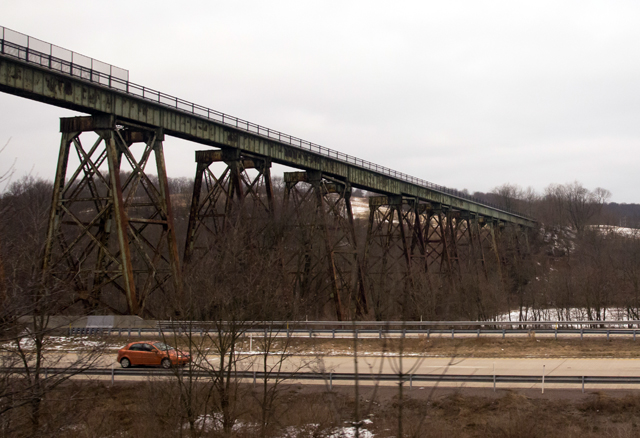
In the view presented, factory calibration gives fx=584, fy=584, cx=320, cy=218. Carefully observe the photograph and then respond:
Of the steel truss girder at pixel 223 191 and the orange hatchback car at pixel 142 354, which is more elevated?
the steel truss girder at pixel 223 191

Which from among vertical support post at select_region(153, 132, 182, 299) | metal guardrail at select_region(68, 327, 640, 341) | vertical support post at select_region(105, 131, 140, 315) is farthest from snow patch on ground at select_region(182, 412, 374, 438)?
vertical support post at select_region(153, 132, 182, 299)

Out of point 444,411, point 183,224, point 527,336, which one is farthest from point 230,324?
point 183,224

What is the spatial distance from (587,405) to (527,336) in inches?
406

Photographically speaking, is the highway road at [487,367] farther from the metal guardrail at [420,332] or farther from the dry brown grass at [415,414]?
the metal guardrail at [420,332]

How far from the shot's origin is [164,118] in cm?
2420

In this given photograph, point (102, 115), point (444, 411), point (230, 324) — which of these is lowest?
point (444, 411)

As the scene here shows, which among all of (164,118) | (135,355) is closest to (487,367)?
(135,355)

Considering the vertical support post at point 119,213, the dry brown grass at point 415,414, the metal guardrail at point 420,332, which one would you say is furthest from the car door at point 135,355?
the dry brown grass at point 415,414

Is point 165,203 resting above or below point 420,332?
above

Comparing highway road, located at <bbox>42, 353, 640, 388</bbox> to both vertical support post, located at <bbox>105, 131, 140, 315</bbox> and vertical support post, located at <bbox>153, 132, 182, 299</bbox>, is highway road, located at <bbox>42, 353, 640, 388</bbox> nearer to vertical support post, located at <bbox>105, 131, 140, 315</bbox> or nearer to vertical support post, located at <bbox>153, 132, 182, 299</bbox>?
vertical support post, located at <bbox>105, 131, 140, 315</bbox>

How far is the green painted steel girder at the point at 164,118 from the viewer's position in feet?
63.2

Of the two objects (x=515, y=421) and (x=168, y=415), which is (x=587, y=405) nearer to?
(x=515, y=421)

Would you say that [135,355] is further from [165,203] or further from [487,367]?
[487,367]

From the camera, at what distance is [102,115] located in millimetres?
21875
